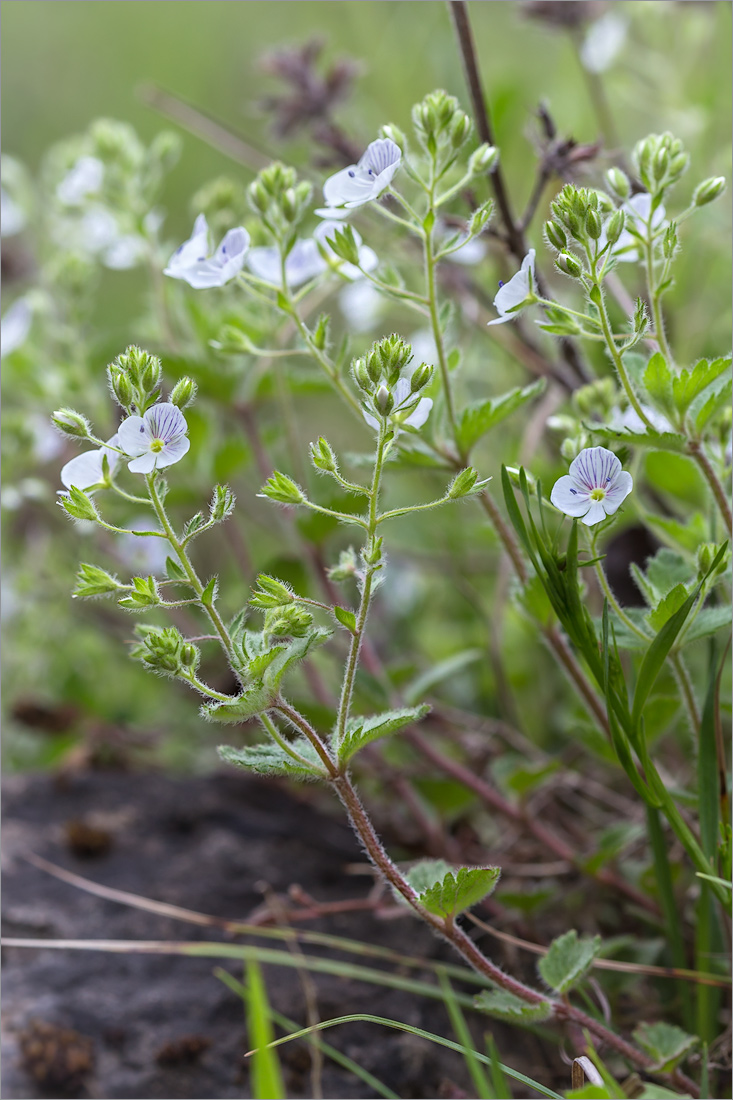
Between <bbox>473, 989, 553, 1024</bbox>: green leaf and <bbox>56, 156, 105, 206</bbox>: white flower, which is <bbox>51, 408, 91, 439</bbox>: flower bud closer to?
<bbox>473, 989, 553, 1024</bbox>: green leaf

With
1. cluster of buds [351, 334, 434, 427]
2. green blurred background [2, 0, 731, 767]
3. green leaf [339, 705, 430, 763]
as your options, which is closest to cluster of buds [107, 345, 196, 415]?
cluster of buds [351, 334, 434, 427]

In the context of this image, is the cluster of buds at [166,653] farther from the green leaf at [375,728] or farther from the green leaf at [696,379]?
the green leaf at [696,379]

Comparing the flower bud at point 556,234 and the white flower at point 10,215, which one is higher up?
the white flower at point 10,215

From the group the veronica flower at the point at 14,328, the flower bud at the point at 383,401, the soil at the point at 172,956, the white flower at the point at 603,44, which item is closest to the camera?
the flower bud at the point at 383,401

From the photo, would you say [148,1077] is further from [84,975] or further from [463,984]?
[463,984]

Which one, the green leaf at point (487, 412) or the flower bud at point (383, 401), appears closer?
the flower bud at point (383, 401)

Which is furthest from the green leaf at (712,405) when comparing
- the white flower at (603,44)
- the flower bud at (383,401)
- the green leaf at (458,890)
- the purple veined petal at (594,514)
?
the white flower at (603,44)
